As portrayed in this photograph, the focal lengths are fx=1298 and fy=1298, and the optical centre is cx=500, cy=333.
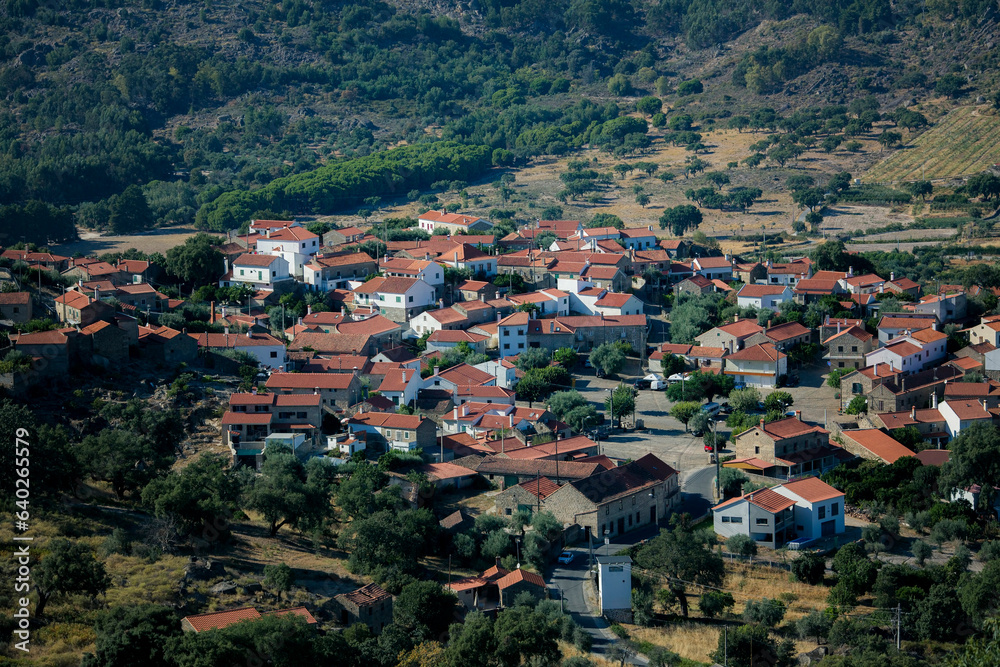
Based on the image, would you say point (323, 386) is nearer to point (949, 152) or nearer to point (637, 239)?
point (637, 239)

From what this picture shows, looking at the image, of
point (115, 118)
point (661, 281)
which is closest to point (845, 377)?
point (661, 281)

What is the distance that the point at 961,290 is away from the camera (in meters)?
60.3

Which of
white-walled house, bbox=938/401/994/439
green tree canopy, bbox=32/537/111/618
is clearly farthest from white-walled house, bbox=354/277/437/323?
green tree canopy, bbox=32/537/111/618

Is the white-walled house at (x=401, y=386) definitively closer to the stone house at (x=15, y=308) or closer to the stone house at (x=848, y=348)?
the stone house at (x=15, y=308)

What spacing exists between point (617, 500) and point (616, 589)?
195 inches

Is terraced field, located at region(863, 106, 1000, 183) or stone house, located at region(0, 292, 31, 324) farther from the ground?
stone house, located at region(0, 292, 31, 324)

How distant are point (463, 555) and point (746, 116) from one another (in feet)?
291

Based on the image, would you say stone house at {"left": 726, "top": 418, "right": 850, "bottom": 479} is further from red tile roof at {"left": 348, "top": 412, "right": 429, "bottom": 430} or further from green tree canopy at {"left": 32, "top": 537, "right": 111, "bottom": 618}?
green tree canopy at {"left": 32, "top": 537, "right": 111, "bottom": 618}

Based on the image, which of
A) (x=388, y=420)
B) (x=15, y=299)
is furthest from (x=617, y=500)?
(x=15, y=299)

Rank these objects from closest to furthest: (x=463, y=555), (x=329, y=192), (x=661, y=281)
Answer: (x=463, y=555)
(x=661, y=281)
(x=329, y=192)

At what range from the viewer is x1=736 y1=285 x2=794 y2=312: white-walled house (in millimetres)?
59375

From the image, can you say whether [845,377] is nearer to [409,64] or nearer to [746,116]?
[746,116]

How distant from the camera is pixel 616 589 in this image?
34.0 metres

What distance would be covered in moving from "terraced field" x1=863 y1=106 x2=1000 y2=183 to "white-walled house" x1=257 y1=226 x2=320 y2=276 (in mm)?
51623
